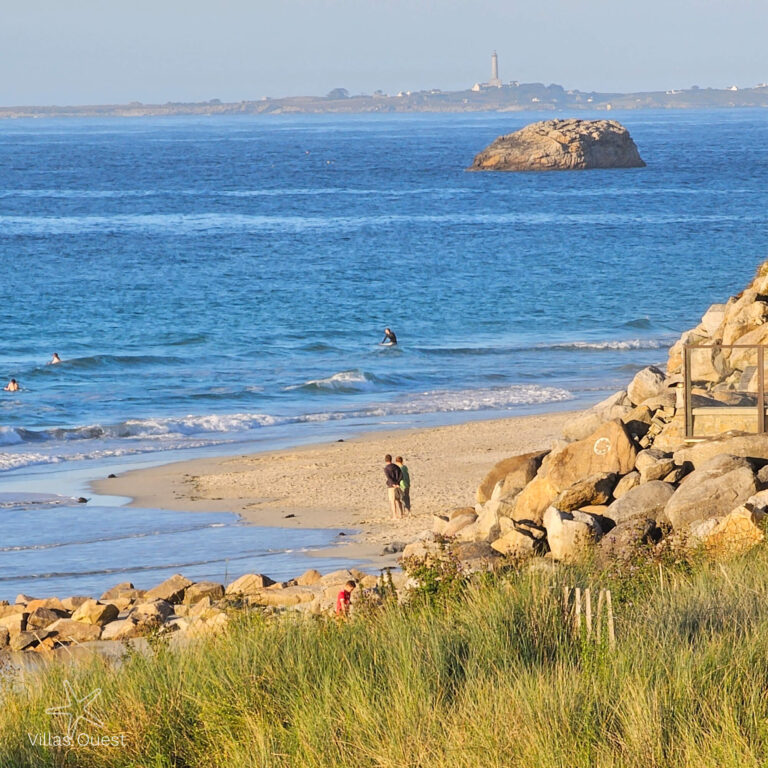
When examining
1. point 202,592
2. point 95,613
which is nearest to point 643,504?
point 202,592

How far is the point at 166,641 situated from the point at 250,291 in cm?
3772

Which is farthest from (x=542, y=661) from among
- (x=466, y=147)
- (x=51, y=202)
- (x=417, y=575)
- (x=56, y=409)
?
(x=466, y=147)

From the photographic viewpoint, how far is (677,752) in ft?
21.0

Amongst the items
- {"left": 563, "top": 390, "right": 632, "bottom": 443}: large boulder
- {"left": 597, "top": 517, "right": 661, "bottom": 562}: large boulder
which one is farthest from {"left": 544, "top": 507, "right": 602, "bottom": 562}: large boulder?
{"left": 563, "top": 390, "right": 632, "bottom": 443}: large boulder

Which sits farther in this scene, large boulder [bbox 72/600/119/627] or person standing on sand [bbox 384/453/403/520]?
person standing on sand [bbox 384/453/403/520]

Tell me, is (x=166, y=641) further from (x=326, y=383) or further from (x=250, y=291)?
(x=250, y=291)

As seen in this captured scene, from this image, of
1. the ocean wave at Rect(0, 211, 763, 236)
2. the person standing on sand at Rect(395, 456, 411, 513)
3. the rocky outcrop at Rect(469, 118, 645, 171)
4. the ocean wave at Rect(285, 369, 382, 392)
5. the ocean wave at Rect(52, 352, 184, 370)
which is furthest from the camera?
the rocky outcrop at Rect(469, 118, 645, 171)

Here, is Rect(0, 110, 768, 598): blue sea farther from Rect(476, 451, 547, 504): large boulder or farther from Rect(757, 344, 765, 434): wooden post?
Rect(757, 344, 765, 434): wooden post

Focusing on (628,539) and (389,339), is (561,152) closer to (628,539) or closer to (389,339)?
(389,339)

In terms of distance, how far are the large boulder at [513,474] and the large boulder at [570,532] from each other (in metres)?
1.98

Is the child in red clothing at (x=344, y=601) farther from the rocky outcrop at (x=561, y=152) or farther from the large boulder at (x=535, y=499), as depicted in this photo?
the rocky outcrop at (x=561, y=152)

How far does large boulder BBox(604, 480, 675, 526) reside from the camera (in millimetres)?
11969

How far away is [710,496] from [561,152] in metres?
102

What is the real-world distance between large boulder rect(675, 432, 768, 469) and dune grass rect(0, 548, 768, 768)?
3.61 metres
